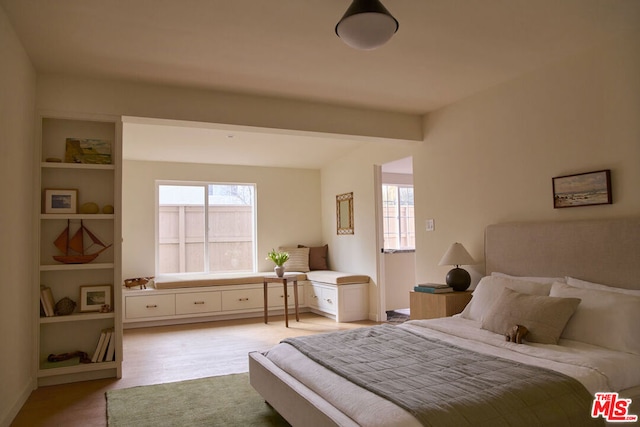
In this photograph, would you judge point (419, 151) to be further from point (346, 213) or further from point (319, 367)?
point (319, 367)

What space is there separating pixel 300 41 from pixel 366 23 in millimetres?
1011

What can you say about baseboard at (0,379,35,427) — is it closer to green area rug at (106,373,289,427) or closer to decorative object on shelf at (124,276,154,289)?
green area rug at (106,373,289,427)

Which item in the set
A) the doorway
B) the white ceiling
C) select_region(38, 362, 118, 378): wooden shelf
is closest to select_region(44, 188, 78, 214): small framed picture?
the white ceiling

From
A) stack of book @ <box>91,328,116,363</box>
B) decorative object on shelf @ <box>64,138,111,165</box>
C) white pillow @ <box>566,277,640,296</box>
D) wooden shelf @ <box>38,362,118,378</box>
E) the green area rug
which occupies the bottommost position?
the green area rug

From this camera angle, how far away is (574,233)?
10.8 feet

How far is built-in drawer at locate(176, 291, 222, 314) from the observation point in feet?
20.1

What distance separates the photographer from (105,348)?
12.3ft

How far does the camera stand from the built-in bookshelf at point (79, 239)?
144 inches

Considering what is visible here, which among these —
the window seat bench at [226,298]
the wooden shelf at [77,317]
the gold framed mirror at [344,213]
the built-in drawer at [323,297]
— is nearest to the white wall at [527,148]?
the window seat bench at [226,298]

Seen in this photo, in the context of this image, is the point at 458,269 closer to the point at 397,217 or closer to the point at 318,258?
the point at 318,258

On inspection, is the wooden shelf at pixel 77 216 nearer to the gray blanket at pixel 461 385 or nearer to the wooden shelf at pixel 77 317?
the wooden shelf at pixel 77 317

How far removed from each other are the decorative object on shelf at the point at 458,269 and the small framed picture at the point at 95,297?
9.66 feet

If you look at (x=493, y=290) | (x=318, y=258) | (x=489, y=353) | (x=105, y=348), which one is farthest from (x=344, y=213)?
(x=489, y=353)

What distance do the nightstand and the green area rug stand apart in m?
1.72
